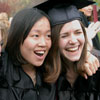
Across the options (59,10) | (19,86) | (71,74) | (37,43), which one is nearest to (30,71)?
(19,86)

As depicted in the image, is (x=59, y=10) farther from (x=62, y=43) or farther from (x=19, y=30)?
(x=19, y=30)

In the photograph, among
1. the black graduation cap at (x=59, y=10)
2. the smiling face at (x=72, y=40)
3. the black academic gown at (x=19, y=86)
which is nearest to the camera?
the black academic gown at (x=19, y=86)

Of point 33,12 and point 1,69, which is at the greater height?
point 33,12

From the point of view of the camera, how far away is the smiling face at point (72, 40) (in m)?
2.18

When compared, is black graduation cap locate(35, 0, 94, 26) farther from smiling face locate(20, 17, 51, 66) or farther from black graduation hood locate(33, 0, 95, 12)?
smiling face locate(20, 17, 51, 66)

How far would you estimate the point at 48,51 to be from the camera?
2303 millimetres

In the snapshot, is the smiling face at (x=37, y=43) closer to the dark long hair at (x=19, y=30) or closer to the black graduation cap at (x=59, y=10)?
the dark long hair at (x=19, y=30)

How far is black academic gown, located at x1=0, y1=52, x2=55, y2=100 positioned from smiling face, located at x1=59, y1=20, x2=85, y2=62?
429mm

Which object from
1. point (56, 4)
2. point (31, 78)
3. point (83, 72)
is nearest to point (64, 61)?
point (83, 72)

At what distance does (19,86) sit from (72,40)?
77cm

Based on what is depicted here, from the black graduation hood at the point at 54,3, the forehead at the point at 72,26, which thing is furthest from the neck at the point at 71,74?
the black graduation hood at the point at 54,3

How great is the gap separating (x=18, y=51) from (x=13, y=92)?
0.44 metres

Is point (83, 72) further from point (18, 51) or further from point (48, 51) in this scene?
point (18, 51)

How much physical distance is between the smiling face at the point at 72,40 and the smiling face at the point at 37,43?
186 millimetres
